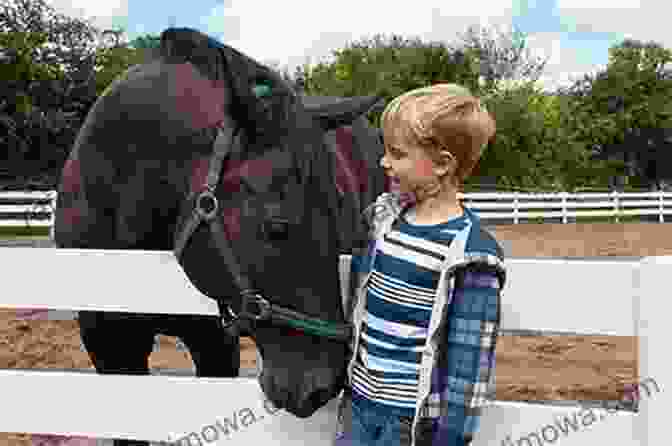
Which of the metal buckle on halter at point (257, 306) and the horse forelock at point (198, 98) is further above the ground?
the horse forelock at point (198, 98)

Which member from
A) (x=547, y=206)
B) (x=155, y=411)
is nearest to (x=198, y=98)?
(x=155, y=411)

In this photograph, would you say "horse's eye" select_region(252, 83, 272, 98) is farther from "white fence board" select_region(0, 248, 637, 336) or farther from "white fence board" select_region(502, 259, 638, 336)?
"white fence board" select_region(502, 259, 638, 336)

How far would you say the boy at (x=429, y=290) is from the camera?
1.39 metres

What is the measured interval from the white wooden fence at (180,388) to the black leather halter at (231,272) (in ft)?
0.34

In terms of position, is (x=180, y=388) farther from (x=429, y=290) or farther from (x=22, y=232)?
(x=22, y=232)

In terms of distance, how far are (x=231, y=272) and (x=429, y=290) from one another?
60 centimetres

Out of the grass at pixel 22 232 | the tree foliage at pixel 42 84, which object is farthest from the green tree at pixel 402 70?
the grass at pixel 22 232

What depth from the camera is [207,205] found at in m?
1.87

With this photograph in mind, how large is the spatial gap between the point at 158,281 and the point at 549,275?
109 centimetres

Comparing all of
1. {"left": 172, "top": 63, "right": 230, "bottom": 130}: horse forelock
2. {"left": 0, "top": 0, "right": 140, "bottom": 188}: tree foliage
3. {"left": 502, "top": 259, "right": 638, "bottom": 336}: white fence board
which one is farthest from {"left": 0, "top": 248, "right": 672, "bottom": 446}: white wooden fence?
{"left": 0, "top": 0, "right": 140, "bottom": 188}: tree foliage

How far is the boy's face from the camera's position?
146 centimetres

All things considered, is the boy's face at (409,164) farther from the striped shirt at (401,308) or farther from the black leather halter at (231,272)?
the black leather halter at (231,272)

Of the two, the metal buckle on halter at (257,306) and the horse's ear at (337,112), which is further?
the horse's ear at (337,112)

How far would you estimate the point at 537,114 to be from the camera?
31.6m
